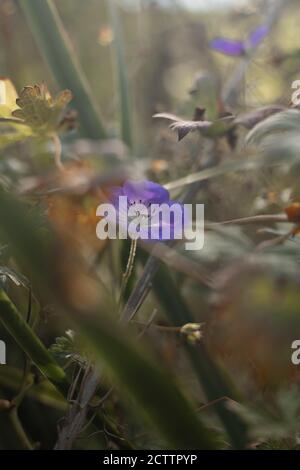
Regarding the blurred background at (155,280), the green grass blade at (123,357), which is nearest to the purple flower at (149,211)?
the blurred background at (155,280)

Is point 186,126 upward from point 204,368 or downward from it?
upward

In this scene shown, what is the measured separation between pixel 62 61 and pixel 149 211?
391 mm

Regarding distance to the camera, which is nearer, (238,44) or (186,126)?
(186,126)

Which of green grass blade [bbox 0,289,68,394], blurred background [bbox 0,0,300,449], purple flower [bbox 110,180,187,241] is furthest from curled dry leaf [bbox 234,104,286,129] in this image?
green grass blade [bbox 0,289,68,394]

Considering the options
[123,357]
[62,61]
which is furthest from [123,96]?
[123,357]

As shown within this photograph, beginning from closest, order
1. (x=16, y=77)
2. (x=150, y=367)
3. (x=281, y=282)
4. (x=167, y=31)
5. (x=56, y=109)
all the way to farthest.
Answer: (x=150, y=367) < (x=281, y=282) < (x=56, y=109) < (x=16, y=77) < (x=167, y=31)

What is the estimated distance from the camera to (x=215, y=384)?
683mm

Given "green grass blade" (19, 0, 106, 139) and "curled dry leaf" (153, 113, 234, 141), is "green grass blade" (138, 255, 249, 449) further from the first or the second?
"green grass blade" (19, 0, 106, 139)

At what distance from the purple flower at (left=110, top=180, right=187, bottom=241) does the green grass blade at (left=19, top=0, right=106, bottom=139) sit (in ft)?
1.06

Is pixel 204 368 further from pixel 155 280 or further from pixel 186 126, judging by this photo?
pixel 186 126

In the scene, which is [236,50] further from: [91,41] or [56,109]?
[91,41]

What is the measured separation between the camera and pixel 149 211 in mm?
600

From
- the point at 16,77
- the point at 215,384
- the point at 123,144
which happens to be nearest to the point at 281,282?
the point at 215,384
